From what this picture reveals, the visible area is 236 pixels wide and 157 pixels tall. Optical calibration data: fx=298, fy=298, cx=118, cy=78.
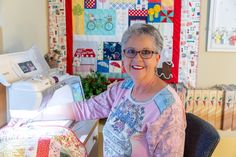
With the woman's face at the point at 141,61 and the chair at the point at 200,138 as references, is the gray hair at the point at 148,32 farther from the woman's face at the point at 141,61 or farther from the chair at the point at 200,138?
the chair at the point at 200,138

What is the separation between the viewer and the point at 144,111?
123 cm

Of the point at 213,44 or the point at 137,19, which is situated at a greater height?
the point at 137,19

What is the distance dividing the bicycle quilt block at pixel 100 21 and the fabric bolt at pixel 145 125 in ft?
3.49

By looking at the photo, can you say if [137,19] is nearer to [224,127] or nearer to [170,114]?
[224,127]

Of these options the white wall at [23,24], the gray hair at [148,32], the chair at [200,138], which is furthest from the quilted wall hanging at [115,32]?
the gray hair at [148,32]

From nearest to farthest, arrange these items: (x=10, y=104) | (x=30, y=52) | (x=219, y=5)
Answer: (x=10, y=104) → (x=30, y=52) → (x=219, y=5)

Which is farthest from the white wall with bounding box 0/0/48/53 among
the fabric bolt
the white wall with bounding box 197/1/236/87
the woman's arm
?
the white wall with bounding box 197/1/236/87

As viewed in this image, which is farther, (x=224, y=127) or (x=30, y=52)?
(x=224, y=127)

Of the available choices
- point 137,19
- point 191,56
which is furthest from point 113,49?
point 191,56

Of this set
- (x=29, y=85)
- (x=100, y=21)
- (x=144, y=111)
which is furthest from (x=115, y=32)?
(x=144, y=111)

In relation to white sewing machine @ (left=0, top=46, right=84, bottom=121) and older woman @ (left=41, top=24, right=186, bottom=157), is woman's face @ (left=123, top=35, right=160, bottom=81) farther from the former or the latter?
white sewing machine @ (left=0, top=46, right=84, bottom=121)

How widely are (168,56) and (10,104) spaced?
137 centimetres

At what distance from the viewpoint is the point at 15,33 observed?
6.12 feet

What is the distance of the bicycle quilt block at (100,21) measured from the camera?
241cm
